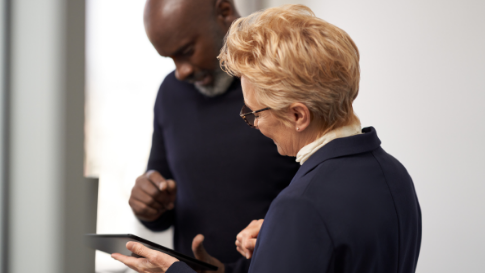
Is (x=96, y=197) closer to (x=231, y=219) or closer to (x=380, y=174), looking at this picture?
(x=231, y=219)

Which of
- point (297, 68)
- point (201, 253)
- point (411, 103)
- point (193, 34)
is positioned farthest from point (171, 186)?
point (411, 103)

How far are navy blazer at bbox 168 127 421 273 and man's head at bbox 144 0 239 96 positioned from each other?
2.47 feet

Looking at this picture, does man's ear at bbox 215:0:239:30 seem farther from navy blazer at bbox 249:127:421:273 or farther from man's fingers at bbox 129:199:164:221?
navy blazer at bbox 249:127:421:273

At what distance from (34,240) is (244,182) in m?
0.88

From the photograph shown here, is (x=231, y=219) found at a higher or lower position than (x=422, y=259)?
higher

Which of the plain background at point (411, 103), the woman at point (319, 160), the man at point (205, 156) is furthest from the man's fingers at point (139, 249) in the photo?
the man at point (205, 156)

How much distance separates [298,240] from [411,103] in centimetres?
144

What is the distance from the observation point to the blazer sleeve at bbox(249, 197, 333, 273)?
2.20 feet

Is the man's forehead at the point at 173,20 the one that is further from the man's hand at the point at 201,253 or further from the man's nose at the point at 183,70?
the man's hand at the point at 201,253

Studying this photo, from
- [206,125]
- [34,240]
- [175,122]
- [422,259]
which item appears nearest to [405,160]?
[422,259]

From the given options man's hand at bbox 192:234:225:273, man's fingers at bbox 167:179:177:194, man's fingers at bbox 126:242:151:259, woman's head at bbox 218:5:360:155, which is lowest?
man's hand at bbox 192:234:225:273

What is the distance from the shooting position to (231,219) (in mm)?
1465

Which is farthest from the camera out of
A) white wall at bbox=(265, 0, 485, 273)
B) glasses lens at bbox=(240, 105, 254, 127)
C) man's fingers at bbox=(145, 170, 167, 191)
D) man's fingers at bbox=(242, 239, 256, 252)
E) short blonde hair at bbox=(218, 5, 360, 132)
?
white wall at bbox=(265, 0, 485, 273)

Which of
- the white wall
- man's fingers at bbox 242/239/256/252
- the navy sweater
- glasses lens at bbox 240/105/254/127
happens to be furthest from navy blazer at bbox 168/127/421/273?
the white wall
